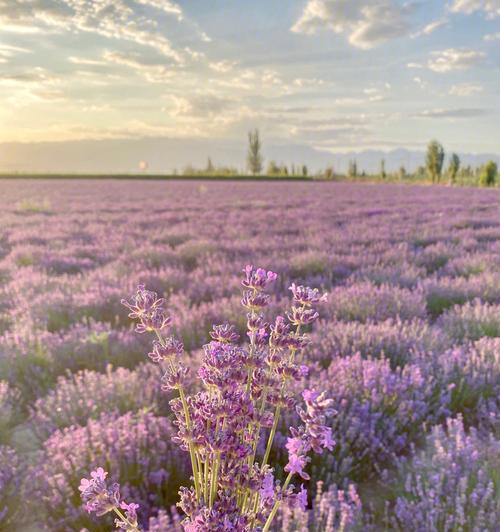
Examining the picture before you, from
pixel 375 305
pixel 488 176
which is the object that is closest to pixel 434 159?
pixel 488 176

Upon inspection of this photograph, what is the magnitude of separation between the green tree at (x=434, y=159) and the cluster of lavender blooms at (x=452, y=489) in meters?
51.6

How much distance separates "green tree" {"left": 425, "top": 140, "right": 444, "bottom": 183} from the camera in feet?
170

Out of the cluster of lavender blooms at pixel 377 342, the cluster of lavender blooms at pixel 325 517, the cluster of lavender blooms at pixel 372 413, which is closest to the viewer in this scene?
the cluster of lavender blooms at pixel 325 517

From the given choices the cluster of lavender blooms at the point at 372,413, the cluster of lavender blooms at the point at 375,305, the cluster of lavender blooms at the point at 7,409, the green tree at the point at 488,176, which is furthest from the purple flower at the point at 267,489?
the green tree at the point at 488,176

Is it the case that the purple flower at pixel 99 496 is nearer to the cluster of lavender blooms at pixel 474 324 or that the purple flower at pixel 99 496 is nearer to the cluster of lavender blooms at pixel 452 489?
the cluster of lavender blooms at pixel 452 489

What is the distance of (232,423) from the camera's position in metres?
1.16

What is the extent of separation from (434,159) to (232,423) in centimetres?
5601

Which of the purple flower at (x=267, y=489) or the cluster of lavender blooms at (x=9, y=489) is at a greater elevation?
the purple flower at (x=267, y=489)

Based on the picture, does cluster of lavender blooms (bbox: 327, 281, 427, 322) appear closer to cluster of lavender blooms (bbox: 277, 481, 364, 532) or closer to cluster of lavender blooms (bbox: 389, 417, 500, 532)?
cluster of lavender blooms (bbox: 389, 417, 500, 532)

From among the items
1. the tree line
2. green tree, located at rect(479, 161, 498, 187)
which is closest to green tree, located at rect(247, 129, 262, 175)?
the tree line

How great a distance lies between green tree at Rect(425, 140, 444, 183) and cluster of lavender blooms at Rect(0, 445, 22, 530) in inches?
2060

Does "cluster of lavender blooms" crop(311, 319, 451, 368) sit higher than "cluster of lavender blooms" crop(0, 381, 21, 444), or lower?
higher

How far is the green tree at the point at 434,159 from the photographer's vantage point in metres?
51.7

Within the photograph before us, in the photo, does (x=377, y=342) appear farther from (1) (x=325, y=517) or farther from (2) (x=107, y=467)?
(2) (x=107, y=467)
